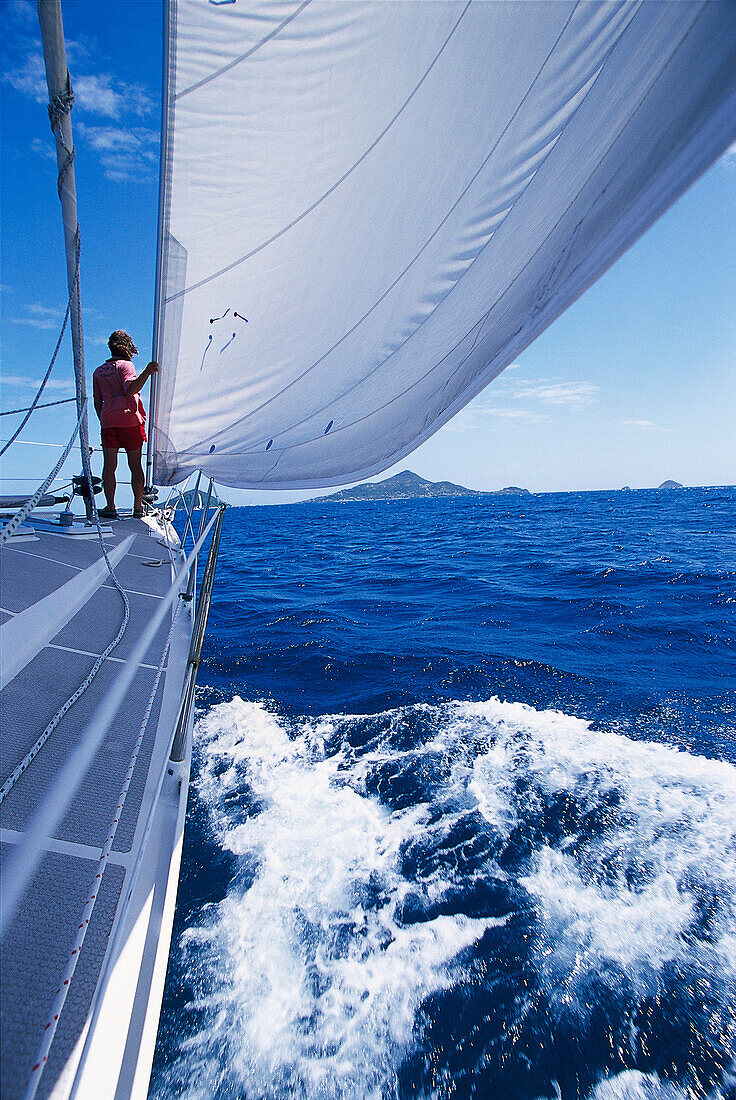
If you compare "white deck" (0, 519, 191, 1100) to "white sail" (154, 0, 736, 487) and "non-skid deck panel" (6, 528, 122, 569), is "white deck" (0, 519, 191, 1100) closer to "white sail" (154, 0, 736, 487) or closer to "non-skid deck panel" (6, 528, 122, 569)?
"non-skid deck panel" (6, 528, 122, 569)

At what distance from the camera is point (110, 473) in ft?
15.2

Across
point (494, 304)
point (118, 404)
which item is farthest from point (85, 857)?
point (118, 404)

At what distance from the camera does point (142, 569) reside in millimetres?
3748

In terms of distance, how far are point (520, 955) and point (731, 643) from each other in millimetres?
5012

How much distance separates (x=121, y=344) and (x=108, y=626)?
8.82 ft

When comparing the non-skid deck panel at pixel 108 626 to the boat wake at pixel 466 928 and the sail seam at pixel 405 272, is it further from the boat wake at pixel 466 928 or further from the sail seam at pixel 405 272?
the sail seam at pixel 405 272

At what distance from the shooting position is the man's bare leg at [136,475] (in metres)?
4.57

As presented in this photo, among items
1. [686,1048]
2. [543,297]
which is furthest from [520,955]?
[543,297]

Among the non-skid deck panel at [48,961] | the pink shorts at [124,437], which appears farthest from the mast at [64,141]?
the non-skid deck panel at [48,961]

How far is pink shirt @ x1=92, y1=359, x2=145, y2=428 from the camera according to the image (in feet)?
13.5

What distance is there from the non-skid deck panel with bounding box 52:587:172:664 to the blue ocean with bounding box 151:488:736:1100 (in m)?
1.08

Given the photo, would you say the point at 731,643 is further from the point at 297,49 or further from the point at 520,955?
the point at 297,49

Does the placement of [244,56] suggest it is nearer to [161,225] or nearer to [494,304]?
[161,225]

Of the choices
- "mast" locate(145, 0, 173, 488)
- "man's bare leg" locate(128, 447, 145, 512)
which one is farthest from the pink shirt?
"mast" locate(145, 0, 173, 488)
